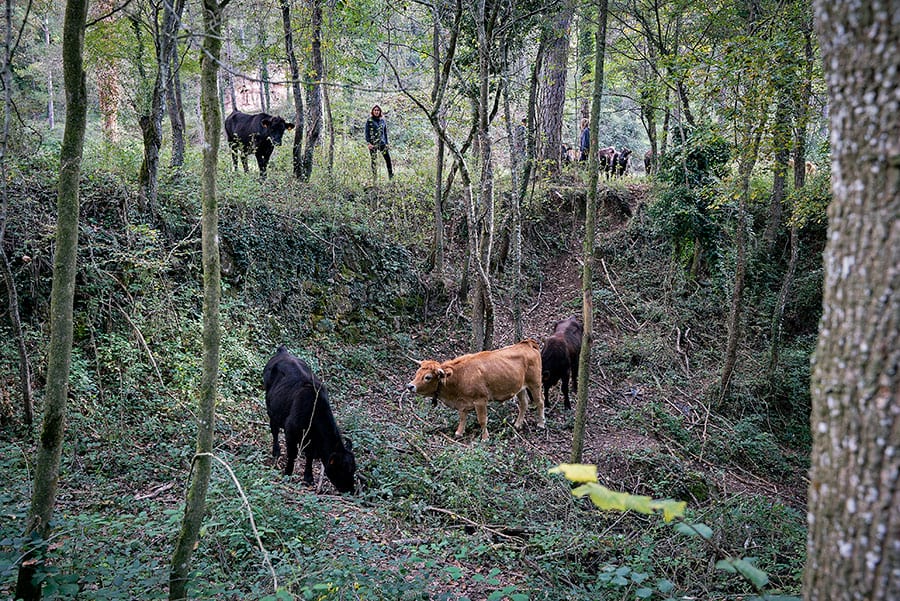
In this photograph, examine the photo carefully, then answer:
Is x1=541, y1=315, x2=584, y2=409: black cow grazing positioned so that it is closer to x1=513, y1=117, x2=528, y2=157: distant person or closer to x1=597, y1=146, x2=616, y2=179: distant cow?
x1=513, y1=117, x2=528, y2=157: distant person

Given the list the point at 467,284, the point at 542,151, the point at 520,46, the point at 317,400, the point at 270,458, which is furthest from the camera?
the point at 542,151

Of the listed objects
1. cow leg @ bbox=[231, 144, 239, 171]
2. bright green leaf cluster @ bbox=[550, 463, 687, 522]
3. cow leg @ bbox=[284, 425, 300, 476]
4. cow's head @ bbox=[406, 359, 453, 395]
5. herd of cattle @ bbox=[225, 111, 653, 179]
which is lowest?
cow leg @ bbox=[284, 425, 300, 476]

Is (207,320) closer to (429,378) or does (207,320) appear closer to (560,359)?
(429,378)

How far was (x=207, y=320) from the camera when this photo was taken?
12.1 ft

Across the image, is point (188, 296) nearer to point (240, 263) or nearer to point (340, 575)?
point (240, 263)

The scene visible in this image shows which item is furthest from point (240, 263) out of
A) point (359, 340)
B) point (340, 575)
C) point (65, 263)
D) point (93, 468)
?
point (340, 575)

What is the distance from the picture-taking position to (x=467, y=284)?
13.7 m

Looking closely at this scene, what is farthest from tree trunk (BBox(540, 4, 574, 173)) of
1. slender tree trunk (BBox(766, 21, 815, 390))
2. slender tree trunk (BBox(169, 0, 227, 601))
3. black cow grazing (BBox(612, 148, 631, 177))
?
slender tree trunk (BBox(169, 0, 227, 601))

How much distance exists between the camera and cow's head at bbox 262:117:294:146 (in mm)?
13887

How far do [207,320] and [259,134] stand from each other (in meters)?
11.4

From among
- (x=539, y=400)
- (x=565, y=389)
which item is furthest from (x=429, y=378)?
(x=565, y=389)

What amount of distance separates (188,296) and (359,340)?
3531 millimetres

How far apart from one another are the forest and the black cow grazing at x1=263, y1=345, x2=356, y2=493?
0.05 meters

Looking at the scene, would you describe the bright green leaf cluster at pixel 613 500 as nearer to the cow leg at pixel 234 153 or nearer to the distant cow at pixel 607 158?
the cow leg at pixel 234 153
